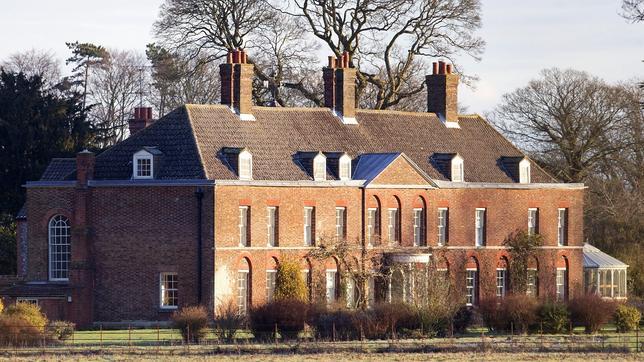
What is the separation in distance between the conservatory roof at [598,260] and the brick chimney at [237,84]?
71.0 feet

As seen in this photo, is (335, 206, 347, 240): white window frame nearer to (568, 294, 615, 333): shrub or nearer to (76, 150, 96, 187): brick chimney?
(76, 150, 96, 187): brick chimney

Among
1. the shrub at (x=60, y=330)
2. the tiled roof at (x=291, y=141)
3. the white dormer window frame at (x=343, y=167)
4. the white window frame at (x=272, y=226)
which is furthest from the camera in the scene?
the white dormer window frame at (x=343, y=167)

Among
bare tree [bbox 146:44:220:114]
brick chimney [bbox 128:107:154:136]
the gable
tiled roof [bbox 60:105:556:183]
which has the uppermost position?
bare tree [bbox 146:44:220:114]

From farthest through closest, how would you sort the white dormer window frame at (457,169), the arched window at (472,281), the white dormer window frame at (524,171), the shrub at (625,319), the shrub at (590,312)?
the white dormer window frame at (524,171)
the white dormer window frame at (457,169)
the arched window at (472,281)
the shrub at (625,319)
the shrub at (590,312)

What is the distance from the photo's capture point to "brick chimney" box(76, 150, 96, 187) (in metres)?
65.9

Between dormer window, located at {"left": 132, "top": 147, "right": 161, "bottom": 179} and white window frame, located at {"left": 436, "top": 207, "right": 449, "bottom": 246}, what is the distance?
13.8m

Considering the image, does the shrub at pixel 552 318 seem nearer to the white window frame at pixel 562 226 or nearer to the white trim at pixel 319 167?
the white trim at pixel 319 167

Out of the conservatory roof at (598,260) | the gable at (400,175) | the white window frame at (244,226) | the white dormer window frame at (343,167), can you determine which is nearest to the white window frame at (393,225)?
the gable at (400,175)

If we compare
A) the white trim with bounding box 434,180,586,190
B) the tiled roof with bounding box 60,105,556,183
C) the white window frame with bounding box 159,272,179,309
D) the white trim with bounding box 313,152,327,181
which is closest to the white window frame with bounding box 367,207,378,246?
the tiled roof with bounding box 60,105,556,183

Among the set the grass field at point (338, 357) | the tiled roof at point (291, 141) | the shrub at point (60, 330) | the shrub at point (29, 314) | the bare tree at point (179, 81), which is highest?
the bare tree at point (179, 81)

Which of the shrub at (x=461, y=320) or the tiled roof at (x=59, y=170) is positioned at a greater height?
the tiled roof at (x=59, y=170)

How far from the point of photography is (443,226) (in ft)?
241

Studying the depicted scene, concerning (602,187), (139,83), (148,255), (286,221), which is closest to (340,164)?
(286,221)

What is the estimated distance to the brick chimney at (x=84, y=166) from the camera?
65.9m
